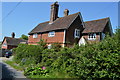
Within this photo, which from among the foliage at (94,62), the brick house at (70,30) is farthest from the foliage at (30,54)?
the brick house at (70,30)

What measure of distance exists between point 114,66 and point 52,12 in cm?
1877

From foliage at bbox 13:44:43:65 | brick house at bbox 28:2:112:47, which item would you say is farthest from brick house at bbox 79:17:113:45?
foliage at bbox 13:44:43:65

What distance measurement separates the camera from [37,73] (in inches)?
390

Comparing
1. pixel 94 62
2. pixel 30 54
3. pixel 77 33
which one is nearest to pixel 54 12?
pixel 77 33

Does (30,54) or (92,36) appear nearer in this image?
(30,54)

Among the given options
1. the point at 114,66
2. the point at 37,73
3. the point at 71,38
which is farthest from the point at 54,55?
the point at 71,38

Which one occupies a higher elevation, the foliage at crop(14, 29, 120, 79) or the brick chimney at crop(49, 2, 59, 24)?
the brick chimney at crop(49, 2, 59, 24)

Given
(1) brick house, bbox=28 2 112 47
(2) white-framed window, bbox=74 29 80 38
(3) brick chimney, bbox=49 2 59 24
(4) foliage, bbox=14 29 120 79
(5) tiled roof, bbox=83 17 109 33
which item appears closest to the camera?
(4) foliage, bbox=14 29 120 79

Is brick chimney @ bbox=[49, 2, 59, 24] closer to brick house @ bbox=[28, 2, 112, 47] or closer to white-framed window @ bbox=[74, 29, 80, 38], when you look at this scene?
brick house @ bbox=[28, 2, 112, 47]

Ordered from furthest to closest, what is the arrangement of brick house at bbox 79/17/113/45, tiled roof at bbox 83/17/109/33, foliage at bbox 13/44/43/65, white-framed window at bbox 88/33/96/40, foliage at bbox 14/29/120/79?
white-framed window at bbox 88/33/96/40
tiled roof at bbox 83/17/109/33
brick house at bbox 79/17/113/45
foliage at bbox 13/44/43/65
foliage at bbox 14/29/120/79

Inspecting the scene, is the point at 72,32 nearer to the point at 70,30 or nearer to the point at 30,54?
the point at 70,30

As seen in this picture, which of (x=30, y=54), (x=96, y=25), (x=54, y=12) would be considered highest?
(x=54, y=12)

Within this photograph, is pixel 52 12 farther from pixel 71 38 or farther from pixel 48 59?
pixel 48 59

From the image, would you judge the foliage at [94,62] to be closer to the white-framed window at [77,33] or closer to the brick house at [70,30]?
the brick house at [70,30]
